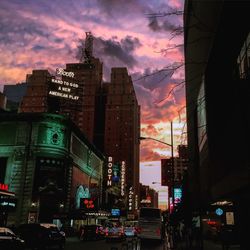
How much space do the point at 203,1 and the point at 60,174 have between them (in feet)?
131

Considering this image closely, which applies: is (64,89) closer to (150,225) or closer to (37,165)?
(37,165)

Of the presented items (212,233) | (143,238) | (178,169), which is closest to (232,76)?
(143,238)

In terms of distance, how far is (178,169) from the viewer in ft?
340

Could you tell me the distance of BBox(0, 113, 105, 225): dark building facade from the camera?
53.2m

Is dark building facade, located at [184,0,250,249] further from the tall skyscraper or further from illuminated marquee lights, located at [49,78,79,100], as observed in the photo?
the tall skyscraper

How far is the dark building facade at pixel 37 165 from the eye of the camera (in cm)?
5322

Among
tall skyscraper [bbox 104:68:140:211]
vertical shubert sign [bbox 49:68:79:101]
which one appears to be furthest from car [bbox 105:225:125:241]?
tall skyscraper [bbox 104:68:140:211]

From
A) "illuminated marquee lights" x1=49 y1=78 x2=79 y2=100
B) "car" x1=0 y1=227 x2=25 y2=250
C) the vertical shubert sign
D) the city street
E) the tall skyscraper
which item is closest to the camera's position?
"car" x1=0 y1=227 x2=25 y2=250

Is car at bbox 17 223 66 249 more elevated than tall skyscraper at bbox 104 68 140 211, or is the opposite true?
tall skyscraper at bbox 104 68 140 211

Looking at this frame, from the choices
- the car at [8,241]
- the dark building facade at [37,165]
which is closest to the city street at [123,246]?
the car at [8,241]

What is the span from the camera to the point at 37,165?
54.8m

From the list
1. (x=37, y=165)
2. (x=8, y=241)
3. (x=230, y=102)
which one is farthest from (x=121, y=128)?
(x=230, y=102)

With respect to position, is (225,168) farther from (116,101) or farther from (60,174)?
(116,101)

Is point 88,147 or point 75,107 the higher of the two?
point 75,107
